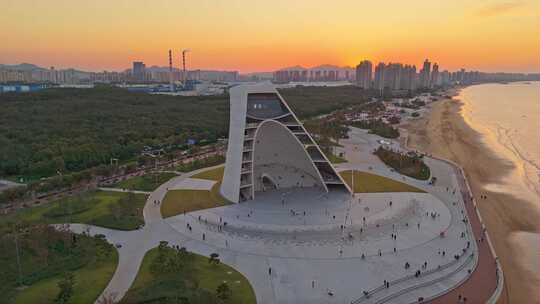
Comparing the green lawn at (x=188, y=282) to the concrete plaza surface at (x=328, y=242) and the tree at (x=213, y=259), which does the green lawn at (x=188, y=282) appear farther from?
the concrete plaza surface at (x=328, y=242)

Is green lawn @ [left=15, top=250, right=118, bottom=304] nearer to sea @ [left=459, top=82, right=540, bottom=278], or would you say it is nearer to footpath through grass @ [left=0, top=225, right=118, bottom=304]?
footpath through grass @ [left=0, top=225, right=118, bottom=304]

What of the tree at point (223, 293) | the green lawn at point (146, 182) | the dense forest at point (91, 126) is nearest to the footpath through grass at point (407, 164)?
the green lawn at point (146, 182)

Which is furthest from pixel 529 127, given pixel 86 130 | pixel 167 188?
pixel 86 130

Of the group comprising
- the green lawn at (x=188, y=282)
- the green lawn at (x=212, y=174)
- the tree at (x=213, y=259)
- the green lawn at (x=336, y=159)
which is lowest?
the green lawn at (x=188, y=282)

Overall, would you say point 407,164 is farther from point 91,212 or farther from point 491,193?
point 91,212

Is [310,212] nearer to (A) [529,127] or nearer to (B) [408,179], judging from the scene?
(B) [408,179]

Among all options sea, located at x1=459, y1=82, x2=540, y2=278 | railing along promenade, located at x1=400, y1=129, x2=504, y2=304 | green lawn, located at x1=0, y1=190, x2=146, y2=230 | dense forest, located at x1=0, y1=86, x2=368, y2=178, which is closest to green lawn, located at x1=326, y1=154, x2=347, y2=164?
railing along promenade, located at x1=400, y1=129, x2=504, y2=304
